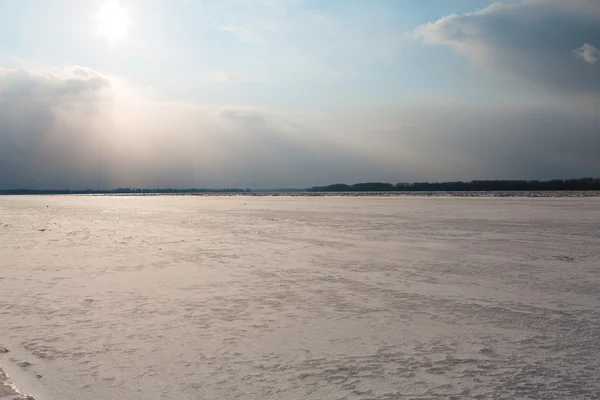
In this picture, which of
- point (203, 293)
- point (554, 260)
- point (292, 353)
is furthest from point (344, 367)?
point (554, 260)

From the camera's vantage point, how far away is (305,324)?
5070 mm

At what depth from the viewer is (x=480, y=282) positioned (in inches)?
279

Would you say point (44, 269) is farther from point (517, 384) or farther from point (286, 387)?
point (517, 384)

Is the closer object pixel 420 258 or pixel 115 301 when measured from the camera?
pixel 115 301

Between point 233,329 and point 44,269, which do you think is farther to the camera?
point 44,269

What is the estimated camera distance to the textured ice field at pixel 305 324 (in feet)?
11.6

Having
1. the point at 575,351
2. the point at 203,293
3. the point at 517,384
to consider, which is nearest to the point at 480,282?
the point at 575,351

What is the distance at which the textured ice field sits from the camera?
11.6 ft

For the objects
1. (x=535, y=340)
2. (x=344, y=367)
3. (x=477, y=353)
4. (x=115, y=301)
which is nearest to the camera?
(x=344, y=367)

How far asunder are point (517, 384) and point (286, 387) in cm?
181

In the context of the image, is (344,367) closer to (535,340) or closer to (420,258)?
(535,340)

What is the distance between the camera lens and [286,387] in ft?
11.4

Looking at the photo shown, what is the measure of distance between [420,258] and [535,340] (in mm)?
4999

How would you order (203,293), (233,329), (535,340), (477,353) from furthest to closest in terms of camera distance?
(203,293) < (233,329) < (535,340) < (477,353)
